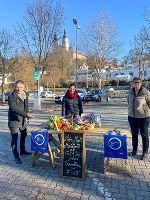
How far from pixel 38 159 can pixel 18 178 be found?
1.07 metres

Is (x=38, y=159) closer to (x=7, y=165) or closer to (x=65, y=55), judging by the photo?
(x=7, y=165)

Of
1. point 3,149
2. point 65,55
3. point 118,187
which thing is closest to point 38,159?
point 3,149

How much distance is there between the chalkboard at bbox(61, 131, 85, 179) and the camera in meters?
5.28

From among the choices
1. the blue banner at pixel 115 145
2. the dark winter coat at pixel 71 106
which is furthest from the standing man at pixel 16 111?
the blue banner at pixel 115 145

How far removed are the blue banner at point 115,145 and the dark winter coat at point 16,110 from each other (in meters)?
2.12

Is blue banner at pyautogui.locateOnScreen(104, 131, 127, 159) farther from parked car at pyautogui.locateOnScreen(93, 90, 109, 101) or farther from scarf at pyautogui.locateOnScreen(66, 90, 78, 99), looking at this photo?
parked car at pyautogui.locateOnScreen(93, 90, 109, 101)

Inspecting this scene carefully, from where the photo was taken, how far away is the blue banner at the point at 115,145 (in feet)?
17.3

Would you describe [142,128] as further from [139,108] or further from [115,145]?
[115,145]

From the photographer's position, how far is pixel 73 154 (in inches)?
210

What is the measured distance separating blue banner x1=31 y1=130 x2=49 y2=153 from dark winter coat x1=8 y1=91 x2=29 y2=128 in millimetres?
828

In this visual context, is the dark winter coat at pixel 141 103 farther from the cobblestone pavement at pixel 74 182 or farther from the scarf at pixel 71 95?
the scarf at pixel 71 95

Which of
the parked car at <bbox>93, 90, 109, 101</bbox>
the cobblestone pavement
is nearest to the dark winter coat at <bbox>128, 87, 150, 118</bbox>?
the cobblestone pavement

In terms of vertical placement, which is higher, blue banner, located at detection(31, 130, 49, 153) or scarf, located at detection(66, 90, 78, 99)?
scarf, located at detection(66, 90, 78, 99)

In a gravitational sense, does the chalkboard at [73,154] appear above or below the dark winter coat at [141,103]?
below
